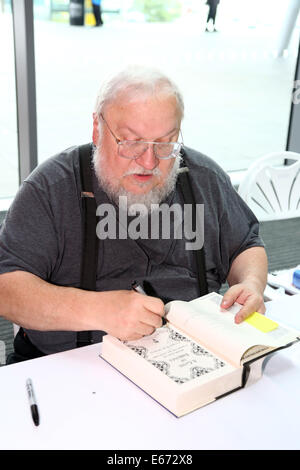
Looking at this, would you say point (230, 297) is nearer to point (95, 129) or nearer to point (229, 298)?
point (229, 298)

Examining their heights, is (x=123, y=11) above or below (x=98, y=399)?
above

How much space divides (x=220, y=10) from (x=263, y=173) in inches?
104

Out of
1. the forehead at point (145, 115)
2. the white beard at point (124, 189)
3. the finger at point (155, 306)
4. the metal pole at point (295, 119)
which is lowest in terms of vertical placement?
the metal pole at point (295, 119)

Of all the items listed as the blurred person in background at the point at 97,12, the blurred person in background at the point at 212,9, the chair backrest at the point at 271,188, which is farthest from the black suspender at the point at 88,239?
the blurred person in background at the point at 212,9

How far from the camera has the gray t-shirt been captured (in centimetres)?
164

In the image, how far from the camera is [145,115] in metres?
1.60

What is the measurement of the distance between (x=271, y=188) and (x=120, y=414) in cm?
165

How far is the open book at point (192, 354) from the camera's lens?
117 cm

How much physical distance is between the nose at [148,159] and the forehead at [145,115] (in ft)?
0.14

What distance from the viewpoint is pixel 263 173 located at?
2523 mm

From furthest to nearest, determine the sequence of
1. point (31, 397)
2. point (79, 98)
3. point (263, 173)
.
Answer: point (79, 98)
point (263, 173)
point (31, 397)

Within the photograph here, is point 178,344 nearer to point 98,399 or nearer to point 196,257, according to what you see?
point 98,399

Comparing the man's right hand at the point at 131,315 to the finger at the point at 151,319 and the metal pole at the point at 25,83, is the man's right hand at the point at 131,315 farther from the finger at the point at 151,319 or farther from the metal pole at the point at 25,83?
the metal pole at the point at 25,83
